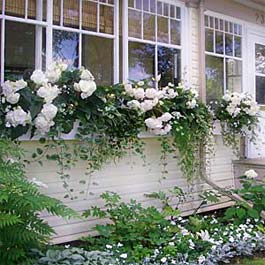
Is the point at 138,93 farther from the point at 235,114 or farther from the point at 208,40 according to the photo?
the point at 208,40

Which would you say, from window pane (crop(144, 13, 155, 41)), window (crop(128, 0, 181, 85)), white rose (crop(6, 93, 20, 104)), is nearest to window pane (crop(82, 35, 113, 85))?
window (crop(128, 0, 181, 85))

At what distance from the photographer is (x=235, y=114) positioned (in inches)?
236

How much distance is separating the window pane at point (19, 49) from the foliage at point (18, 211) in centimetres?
118

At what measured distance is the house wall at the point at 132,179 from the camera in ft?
14.5

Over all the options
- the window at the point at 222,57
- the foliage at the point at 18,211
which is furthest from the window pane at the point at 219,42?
the foliage at the point at 18,211

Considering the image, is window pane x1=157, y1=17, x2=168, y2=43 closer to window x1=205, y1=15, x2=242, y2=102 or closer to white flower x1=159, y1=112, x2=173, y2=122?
window x1=205, y1=15, x2=242, y2=102

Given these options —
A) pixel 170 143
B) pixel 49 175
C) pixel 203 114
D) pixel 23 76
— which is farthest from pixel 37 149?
pixel 203 114

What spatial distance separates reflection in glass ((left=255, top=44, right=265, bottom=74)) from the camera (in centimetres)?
742

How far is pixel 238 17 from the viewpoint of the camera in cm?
681

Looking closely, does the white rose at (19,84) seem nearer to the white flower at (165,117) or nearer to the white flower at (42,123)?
the white flower at (42,123)

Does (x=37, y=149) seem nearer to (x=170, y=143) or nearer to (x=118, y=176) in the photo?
(x=118, y=176)

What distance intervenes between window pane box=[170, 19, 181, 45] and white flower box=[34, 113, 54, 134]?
2.52m

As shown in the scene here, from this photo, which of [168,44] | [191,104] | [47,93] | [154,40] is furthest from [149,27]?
[47,93]

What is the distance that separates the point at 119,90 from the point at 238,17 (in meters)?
3.06
